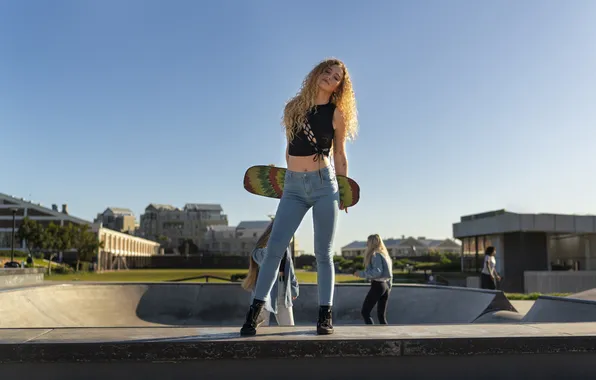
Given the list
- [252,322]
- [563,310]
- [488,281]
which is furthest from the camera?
[488,281]

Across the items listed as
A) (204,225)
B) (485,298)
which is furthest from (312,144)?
(204,225)

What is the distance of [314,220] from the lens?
3.64m

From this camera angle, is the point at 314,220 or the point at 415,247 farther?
the point at 415,247

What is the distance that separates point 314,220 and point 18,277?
29.8ft

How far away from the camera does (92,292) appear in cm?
891

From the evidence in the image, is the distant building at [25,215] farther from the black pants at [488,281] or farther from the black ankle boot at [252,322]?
the black ankle boot at [252,322]

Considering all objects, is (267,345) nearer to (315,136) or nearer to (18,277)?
(315,136)

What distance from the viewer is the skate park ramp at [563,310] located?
5.57m

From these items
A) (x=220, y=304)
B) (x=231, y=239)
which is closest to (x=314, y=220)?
(x=220, y=304)

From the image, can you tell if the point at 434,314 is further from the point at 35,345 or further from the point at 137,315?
the point at 35,345

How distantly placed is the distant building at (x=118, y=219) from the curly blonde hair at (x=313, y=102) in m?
145

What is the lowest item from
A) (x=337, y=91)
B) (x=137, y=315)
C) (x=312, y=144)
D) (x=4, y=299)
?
(x=137, y=315)

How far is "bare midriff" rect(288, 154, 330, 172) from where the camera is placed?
3650mm

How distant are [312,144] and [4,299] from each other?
495cm
